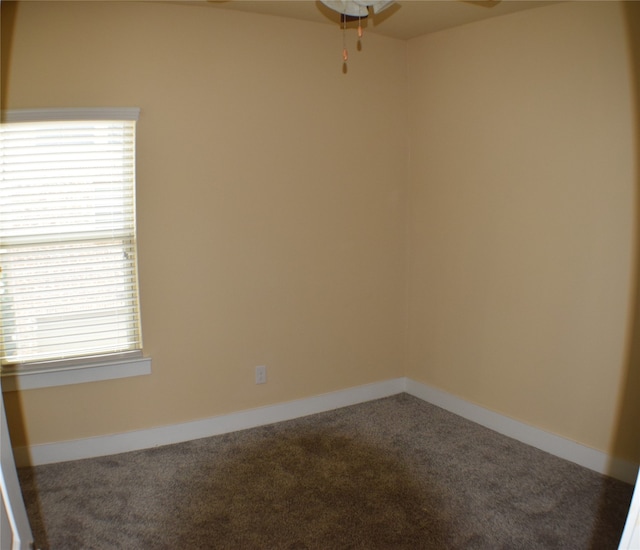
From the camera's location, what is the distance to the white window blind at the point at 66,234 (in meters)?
2.69

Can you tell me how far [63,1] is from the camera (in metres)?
2.65

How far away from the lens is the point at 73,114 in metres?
2.69

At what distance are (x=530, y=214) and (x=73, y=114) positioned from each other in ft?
8.63

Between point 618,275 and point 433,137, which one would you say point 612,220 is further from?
point 433,137

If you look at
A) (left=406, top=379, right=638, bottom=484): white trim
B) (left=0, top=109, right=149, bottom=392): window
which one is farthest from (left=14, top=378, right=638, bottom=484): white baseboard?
(left=0, top=109, right=149, bottom=392): window

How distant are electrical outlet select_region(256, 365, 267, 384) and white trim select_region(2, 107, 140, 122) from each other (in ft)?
5.63

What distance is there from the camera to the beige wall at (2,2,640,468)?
2.66m

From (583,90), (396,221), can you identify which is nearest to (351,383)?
(396,221)

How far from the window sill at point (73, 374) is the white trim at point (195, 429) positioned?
1.16 ft

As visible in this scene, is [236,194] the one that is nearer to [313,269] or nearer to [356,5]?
[313,269]

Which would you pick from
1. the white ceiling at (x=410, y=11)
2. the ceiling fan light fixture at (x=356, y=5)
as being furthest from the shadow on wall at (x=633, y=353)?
the ceiling fan light fixture at (x=356, y=5)

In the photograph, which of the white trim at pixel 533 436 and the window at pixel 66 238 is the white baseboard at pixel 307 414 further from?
the window at pixel 66 238

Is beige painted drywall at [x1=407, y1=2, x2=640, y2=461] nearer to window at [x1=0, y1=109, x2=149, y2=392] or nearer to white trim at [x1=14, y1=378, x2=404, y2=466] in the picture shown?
white trim at [x1=14, y1=378, x2=404, y2=466]

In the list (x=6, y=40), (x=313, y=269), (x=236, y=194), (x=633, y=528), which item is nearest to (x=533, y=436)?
(x=313, y=269)
